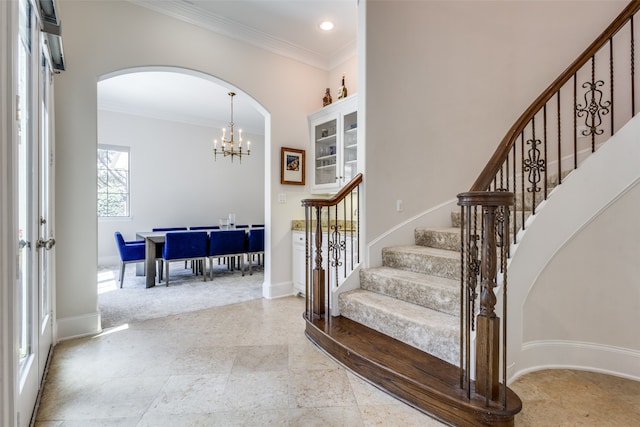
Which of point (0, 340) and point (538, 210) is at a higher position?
point (538, 210)

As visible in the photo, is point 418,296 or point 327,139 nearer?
point 418,296

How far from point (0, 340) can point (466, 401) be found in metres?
1.97

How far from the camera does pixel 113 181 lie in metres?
6.06

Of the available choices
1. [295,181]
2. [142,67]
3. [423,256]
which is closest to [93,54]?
[142,67]

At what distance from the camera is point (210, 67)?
11.0 ft

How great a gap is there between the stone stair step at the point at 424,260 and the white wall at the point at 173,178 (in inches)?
214

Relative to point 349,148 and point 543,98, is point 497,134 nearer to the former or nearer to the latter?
point 543,98

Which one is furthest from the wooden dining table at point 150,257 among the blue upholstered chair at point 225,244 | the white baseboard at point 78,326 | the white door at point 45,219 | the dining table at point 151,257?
the white door at point 45,219

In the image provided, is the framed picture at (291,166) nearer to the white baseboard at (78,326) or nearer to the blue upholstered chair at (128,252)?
the white baseboard at (78,326)

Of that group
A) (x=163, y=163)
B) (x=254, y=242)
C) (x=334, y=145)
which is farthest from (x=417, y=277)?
(x=163, y=163)

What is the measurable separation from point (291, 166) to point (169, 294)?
7.72 ft

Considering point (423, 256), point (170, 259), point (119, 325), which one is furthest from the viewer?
point (170, 259)

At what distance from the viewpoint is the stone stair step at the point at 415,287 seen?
208cm

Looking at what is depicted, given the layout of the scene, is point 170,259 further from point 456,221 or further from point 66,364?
point 456,221
